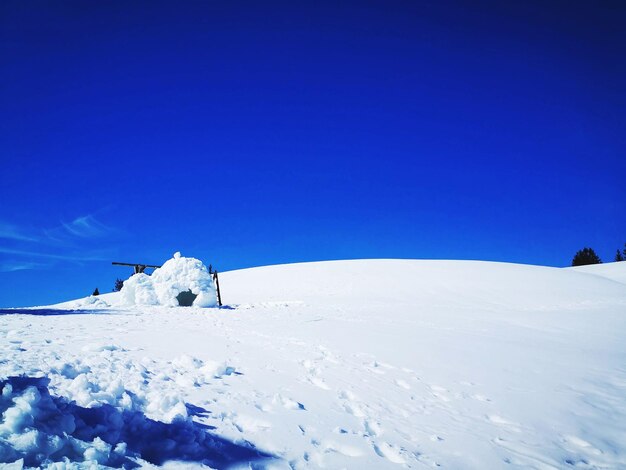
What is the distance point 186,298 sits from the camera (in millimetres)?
17203

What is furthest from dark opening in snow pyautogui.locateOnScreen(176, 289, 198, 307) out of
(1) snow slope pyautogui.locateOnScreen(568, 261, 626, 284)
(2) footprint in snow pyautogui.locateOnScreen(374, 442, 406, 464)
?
(1) snow slope pyautogui.locateOnScreen(568, 261, 626, 284)

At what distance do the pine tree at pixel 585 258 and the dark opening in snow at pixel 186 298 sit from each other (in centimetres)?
7623

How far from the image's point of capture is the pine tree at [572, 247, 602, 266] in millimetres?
64312

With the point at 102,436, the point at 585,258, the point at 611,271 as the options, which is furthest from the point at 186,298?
the point at 585,258

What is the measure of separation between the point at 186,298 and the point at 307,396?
1423 centimetres

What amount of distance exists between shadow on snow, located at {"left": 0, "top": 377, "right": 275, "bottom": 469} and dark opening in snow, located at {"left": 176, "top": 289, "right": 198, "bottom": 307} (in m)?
14.8

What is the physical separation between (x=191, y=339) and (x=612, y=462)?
7.02 m

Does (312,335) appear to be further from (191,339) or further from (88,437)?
(88,437)

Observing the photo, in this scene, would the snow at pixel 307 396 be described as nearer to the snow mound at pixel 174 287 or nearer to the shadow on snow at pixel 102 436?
the shadow on snow at pixel 102 436

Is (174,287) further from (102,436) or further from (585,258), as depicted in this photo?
(585,258)

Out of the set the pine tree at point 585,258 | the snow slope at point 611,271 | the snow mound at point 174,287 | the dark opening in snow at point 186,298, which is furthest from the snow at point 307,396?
the pine tree at point 585,258

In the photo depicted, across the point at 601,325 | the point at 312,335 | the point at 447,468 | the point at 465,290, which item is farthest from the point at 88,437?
the point at 465,290

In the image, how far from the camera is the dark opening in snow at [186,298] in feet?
56.0

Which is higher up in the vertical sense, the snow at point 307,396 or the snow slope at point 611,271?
the snow slope at point 611,271
